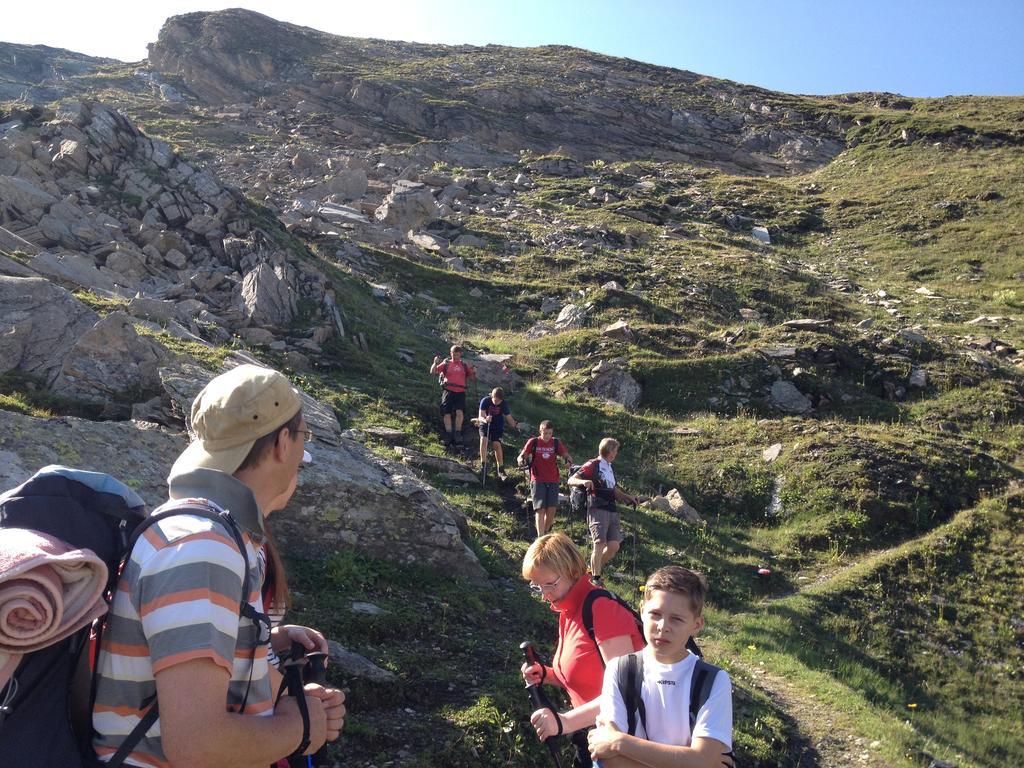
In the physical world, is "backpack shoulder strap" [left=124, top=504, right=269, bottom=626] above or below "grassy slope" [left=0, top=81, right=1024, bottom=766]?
above

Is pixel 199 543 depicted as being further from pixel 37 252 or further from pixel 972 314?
pixel 972 314

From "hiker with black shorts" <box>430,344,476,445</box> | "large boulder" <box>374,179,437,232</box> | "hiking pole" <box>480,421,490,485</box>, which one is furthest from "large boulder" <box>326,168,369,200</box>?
"hiking pole" <box>480,421,490,485</box>

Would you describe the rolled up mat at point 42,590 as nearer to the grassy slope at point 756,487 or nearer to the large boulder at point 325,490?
the grassy slope at point 756,487

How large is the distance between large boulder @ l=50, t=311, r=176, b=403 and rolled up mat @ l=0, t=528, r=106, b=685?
310 inches

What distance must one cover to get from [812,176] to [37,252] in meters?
50.6

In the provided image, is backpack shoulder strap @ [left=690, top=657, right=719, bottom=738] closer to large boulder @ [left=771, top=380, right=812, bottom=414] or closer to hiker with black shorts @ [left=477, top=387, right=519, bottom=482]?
hiker with black shorts @ [left=477, top=387, right=519, bottom=482]

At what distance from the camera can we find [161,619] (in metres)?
1.85

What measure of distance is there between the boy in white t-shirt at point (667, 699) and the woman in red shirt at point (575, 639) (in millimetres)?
299

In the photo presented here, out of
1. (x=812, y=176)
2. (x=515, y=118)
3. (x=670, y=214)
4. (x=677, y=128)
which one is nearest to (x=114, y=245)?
(x=670, y=214)

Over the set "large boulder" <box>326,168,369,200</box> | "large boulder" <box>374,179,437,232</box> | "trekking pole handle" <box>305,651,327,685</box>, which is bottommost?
"trekking pole handle" <box>305,651,327,685</box>

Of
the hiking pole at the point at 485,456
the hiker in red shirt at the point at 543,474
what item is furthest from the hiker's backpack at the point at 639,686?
the hiking pole at the point at 485,456

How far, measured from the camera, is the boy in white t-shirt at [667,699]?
3.06 metres

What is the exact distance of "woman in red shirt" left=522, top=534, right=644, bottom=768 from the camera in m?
3.61

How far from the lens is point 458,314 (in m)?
24.3
